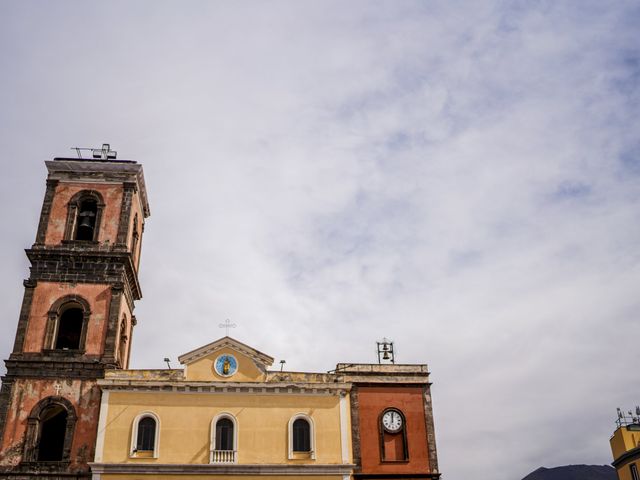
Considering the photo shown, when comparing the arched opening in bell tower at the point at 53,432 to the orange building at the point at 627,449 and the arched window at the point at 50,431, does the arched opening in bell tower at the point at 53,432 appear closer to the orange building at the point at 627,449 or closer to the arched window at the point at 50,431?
the arched window at the point at 50,431

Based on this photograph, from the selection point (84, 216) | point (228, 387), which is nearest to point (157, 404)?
point (228, 387)

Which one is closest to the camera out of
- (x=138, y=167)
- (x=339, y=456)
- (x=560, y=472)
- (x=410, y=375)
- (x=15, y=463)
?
(x=15, y=463)

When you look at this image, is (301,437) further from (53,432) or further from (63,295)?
(63,295)

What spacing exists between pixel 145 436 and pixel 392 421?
36.4ft

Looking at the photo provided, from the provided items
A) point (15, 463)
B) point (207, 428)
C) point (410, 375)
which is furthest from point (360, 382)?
point (15, 463)

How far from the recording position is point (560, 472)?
280 ft

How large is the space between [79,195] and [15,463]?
13.1 metres

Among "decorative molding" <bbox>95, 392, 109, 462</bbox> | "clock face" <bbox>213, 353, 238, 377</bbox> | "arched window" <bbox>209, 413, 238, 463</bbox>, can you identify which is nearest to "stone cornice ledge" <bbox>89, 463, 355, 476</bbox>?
"arched window" <bbox>209, 413, 238, 463</bbox>

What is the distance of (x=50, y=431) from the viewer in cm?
2994

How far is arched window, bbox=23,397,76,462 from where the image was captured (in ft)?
93.1

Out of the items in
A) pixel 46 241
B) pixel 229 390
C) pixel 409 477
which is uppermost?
pixel 46 241

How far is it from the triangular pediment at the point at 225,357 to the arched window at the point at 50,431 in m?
5.37

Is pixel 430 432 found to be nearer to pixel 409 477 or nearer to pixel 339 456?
pixel 409 477

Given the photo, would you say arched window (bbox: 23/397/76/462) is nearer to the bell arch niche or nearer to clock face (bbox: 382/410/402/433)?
the bell arch niche
